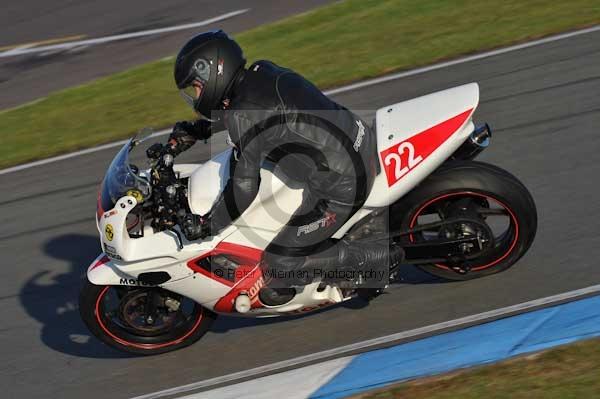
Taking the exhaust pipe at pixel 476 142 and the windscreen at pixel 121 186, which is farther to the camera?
the exhaust pipe at pixel 476 142

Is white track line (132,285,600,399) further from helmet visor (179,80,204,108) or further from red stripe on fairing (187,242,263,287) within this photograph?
helmet visor (179,80,204,108)

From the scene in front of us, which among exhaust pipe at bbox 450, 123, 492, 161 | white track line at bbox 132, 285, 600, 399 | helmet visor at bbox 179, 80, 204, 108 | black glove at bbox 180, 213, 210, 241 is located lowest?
white track line at bbox 132, 285, 600, 399

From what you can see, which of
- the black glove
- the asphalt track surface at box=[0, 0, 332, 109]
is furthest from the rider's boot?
the asphalt track surface at box=[0, 0, 332, 109]

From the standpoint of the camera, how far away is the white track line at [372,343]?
220 inches

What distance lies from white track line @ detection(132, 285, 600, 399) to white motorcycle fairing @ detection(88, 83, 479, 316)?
0.36 metres

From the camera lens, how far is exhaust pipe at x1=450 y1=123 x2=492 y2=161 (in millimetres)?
5840

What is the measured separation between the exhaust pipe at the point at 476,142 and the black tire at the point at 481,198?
144mm

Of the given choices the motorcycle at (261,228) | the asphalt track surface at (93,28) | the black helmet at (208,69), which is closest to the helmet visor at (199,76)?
the black helmet at (208,69)

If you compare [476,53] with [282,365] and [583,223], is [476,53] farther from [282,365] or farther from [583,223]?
[282,365]

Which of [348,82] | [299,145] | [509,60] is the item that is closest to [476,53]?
[509,60]

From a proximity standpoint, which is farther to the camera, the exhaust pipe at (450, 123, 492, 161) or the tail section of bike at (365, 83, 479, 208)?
the exhaust pipe at (450, 123, 492, 161)

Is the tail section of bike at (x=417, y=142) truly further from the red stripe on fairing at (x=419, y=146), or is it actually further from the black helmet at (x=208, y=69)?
the black helmet at (x=208, y=69)

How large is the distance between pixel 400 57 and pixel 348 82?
2.69 feet

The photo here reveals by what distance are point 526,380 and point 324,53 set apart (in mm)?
7107
